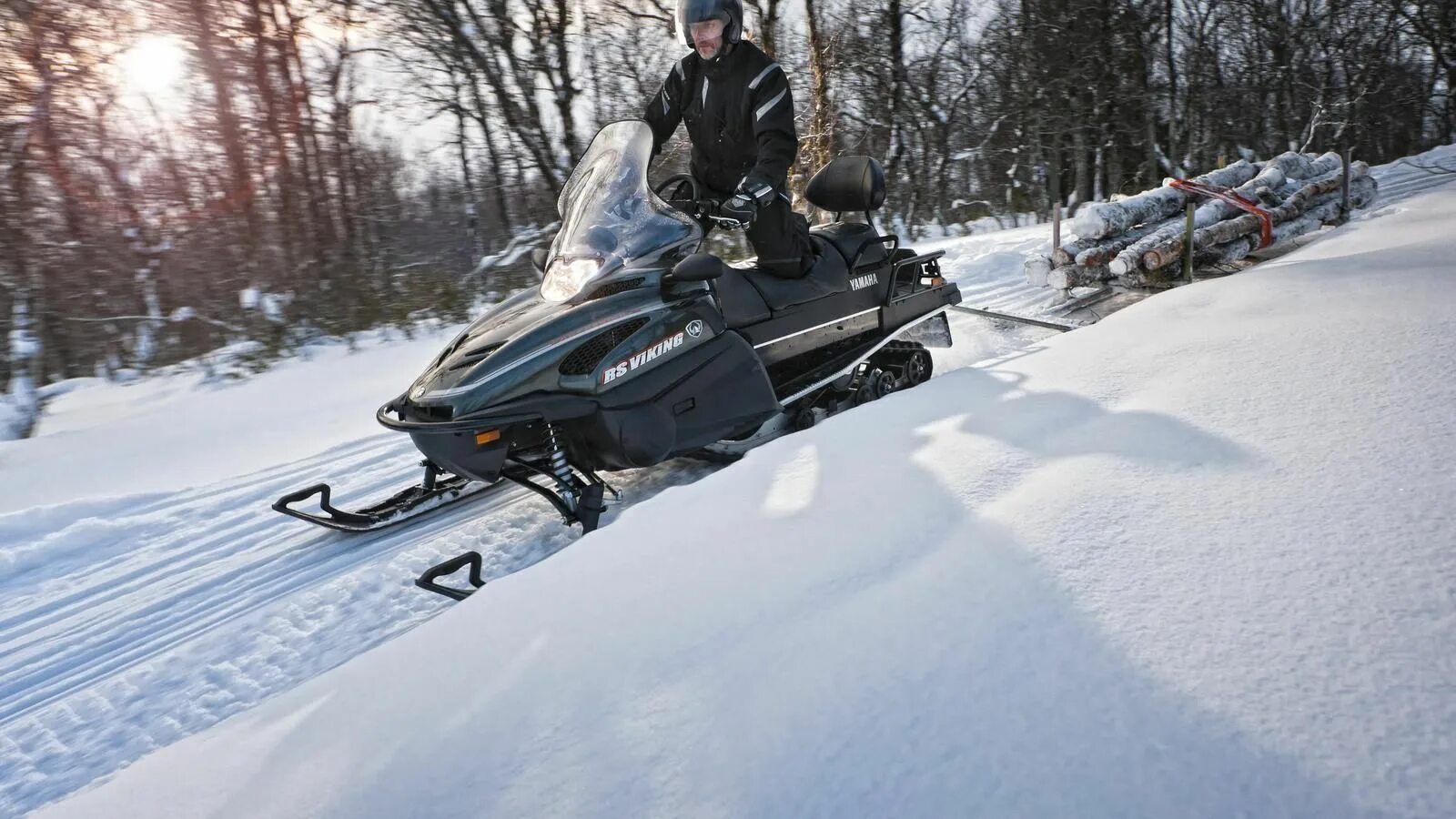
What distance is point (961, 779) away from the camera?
1008 mm

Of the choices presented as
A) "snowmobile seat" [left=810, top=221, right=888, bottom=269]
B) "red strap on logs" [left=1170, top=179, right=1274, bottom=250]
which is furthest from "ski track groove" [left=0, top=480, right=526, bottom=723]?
"red strap on logs" [left=1170, top=179, right=1274, bottom=250]

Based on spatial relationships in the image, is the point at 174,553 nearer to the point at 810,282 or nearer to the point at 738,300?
the point at 738,300

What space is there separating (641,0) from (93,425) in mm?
11064

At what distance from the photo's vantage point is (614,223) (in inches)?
130

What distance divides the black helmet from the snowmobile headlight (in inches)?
48.2

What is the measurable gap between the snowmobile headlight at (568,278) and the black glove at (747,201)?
0.62 metres

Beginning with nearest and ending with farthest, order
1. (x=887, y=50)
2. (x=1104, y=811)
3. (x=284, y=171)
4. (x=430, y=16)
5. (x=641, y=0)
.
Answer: (x=1104, y=811) → (x=284, y=171) → (x=430, y=16) → (x=641, y=0) → (x=887, y=50)

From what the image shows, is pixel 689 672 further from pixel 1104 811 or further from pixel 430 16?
pixel 430 16

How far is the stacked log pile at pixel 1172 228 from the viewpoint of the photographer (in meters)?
7.01

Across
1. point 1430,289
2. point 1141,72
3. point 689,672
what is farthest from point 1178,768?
point 1141,72

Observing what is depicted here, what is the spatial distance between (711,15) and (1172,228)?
5.94 m

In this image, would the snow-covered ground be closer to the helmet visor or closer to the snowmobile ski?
the snowmobile ski

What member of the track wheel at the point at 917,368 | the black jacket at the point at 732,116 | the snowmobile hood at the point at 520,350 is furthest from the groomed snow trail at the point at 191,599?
the track wheel at the point at 917,368

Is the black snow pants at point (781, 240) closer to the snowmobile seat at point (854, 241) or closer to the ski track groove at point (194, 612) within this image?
the snowmobile seat at point (854, 241)
